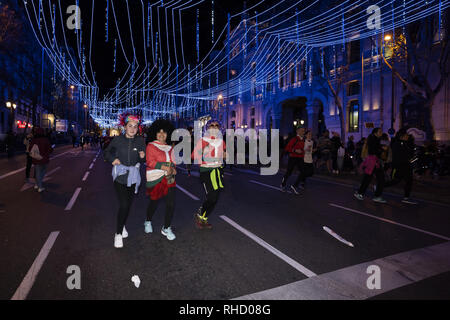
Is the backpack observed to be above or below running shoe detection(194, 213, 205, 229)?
above

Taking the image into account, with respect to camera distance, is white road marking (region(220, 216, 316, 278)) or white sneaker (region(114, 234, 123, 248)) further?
white sneaker (region(114, 234, 123, 248))

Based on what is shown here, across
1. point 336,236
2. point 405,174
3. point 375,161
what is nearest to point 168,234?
point 336,236

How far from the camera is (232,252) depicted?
4.04m

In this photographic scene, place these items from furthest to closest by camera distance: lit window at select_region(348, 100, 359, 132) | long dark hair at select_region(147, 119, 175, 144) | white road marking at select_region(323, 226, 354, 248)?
lit window at select_region(348, 100, 359, 132) → long dark hair at select_region(147, 119, 175, 144) → white road marking at select_region(323, 226, 354, 248)

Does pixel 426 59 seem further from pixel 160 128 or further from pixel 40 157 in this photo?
pixel 40 157

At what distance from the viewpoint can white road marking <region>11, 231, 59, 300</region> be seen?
284 centimetres

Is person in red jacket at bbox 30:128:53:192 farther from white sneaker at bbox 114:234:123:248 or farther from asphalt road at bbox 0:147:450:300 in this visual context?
white sneaker at bbox 114:234:123:248

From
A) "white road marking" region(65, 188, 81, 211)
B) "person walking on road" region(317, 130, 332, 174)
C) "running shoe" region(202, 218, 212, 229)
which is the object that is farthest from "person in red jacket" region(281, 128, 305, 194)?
"white road marking" region(65, 188, 81, 211)

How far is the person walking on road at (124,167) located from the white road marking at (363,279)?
7.38 ft

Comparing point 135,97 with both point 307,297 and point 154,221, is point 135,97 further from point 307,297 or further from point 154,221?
point 307,297

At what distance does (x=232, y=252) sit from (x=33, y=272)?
7.85 ft

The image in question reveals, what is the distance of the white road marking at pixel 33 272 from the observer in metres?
2.84

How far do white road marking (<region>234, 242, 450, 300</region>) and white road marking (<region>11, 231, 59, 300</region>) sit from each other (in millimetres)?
2157
